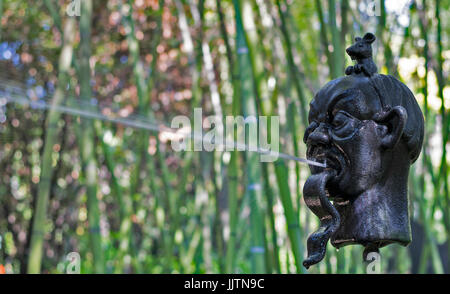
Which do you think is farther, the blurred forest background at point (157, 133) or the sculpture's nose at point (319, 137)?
the blurred forest background at point (157, 133)

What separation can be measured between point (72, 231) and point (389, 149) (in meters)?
3.73

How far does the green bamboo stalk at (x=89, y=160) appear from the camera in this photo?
1792 mm

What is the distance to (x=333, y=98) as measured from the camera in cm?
79

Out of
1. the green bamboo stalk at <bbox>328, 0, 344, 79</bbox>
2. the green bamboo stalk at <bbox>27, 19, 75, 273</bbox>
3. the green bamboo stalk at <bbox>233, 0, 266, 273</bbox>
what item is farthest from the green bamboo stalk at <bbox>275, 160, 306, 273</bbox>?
the green bamboo stalk at <bbox>27, 19, 75, 273</bbox>

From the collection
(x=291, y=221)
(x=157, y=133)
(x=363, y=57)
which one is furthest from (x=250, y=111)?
(x=157, y=133)

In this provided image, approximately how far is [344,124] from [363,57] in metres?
0.10

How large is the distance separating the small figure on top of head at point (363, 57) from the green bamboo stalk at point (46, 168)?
0.93 metres

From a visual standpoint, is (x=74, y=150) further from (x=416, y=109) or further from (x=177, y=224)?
(x=416, y=109)

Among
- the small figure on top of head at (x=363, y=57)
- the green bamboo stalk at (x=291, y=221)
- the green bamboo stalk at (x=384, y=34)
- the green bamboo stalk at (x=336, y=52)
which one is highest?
the green bamboo stalk at (x=384, y=34)

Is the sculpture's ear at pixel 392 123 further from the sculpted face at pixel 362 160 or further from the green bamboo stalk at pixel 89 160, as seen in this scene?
the green bamboo stalk at pixel 89 160

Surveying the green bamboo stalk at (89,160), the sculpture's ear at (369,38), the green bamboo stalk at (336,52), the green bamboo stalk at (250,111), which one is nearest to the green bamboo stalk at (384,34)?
the green bamboo stalk at (336,52)

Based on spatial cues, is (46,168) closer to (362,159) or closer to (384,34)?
(384,34)
